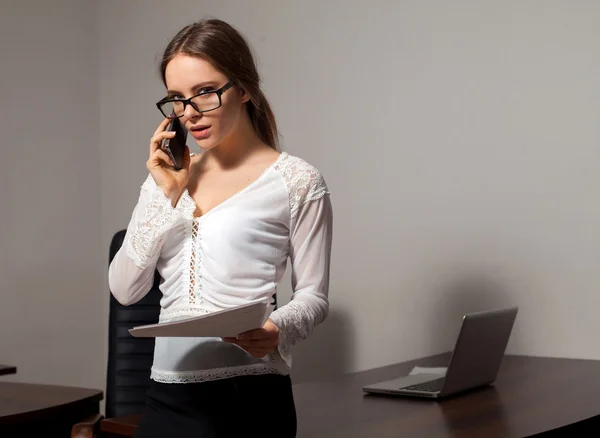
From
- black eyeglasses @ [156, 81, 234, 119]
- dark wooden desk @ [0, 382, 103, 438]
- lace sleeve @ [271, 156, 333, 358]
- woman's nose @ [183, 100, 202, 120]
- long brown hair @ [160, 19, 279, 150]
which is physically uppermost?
long brown hair @ [160, 19, 279, 150]

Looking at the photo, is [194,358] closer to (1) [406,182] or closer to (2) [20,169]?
(1) [406,182]

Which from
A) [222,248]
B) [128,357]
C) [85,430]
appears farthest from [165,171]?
[128,357]

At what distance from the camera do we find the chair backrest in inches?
106

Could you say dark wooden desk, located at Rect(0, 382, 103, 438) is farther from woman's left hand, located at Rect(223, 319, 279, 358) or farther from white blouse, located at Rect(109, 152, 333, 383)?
woman's left hand, located at Rect(223, 319, 279, 358)

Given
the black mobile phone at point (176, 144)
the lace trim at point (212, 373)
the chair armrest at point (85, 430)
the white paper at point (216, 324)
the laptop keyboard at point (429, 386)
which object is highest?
the black mobile phone at point (176, 144)

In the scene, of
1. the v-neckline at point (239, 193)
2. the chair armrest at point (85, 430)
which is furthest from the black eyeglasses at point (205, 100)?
the chair armrest at point (85, 430)

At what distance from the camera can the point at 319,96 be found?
10.1ft

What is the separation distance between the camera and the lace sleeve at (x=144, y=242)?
1.40 metres

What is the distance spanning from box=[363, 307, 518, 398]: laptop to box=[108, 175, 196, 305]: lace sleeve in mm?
847

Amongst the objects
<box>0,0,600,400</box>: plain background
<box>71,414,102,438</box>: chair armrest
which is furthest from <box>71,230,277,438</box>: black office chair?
<box>71,414,102,438</box>: chair armrest

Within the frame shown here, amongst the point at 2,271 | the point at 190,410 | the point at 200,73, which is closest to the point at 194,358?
the point at 190,410

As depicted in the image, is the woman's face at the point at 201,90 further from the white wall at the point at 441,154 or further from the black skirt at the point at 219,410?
the white wall at the point at 441,154

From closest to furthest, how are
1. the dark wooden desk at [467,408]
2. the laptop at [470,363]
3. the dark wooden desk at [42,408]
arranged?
the dark wooden desk at [467,408]
the laptop at [470,363]
the dark wooden desk at [42,408]

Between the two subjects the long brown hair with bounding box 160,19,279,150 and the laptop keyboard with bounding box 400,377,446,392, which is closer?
the long brown hair with bounding box 160,19,279,150
